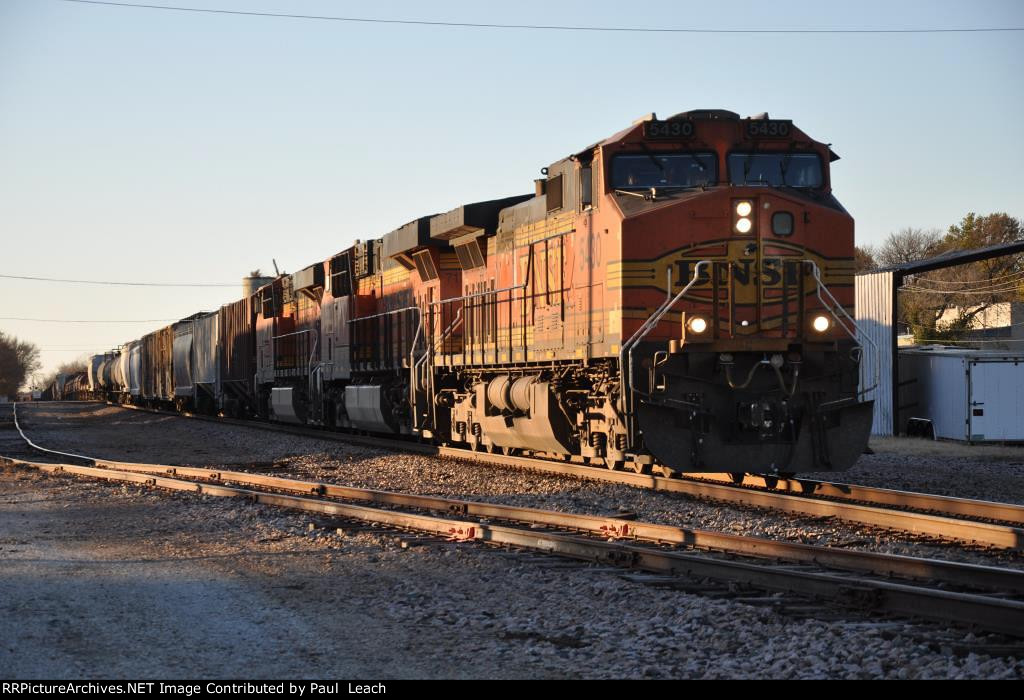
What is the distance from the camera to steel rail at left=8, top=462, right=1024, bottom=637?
577 cm

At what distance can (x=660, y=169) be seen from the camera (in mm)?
12500

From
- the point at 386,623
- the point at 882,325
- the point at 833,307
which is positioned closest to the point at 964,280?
the point at 882,325

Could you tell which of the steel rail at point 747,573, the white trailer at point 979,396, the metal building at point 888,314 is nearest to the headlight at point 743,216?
the steel rail at point 747,573

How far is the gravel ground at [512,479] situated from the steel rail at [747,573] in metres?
1.83

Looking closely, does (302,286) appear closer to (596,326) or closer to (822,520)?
(596,326)

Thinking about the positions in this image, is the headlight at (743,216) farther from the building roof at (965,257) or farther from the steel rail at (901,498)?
the building roof at (965,257)

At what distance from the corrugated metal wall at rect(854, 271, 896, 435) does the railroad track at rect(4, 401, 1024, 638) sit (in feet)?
56.4

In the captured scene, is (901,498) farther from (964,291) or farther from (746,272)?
(964,291)

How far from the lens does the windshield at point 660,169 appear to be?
12.4 meters

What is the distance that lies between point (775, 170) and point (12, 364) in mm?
166622

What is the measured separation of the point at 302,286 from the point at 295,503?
1743 cm

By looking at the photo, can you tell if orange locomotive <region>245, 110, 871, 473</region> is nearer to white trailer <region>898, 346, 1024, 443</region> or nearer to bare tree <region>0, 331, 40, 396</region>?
white trailer <region>898, 346, 1024, 443</region>

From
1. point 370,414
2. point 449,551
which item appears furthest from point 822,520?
point 370,414

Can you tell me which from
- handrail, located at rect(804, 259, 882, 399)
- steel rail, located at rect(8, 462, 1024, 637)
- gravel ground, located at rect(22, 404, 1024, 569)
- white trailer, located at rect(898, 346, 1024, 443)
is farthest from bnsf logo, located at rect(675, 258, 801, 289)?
white trailer, located at rect(898, 346, 1024, 443)
